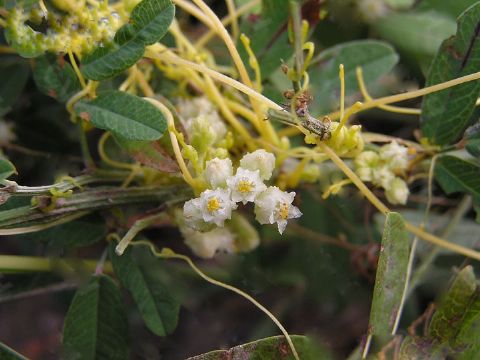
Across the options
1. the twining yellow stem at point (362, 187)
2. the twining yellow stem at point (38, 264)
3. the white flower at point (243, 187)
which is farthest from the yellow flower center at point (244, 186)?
the twining yellow stem at point (38, 264)

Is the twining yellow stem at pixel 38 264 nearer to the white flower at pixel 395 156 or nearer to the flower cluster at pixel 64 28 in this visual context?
the flower cluster at pixel 64 28

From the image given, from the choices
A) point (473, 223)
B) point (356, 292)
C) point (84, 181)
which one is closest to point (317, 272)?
point (356, 292)

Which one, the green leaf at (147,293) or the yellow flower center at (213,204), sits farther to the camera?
the green leaf at (147,293)

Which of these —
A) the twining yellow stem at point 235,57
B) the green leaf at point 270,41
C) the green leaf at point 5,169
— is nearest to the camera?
the green leaf at point 5,169

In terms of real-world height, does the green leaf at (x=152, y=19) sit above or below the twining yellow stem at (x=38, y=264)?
above

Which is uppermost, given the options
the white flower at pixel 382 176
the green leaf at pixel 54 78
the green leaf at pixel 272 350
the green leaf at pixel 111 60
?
the green leaf at pixel 111 60

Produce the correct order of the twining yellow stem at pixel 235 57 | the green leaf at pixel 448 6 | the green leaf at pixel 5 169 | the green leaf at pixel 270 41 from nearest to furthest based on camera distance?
the green leaf at pixel 5 169 < the twining yellow stem at pixel 235 57 < the green leaf at pixel 270 41 < the green leaf at pixel 448 6

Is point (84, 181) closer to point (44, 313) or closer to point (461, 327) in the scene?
point (461, 327)

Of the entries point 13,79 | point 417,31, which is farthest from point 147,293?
point 417,31
